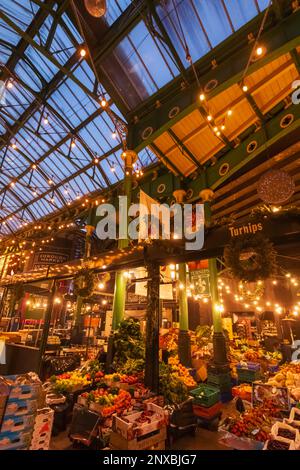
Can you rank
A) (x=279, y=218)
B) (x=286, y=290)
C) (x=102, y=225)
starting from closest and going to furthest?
(x=279, y=218)
(x=102, y=225)
(x=286, y=290)

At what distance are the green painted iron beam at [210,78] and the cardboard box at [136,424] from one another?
722 cm

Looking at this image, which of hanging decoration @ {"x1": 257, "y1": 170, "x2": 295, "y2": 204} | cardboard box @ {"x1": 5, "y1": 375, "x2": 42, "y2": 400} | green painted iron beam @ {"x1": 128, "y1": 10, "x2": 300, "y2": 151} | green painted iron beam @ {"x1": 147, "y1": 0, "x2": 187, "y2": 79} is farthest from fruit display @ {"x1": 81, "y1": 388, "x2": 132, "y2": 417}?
green painted iron beam @ {"x1": 147, "y1": 0, "x2": 187, "y2": 79}

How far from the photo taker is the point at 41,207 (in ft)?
62.6

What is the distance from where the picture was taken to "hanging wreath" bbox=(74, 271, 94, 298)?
632cm

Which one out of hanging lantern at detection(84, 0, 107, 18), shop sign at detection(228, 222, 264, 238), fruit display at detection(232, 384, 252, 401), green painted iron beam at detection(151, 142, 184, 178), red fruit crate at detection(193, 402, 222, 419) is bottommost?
red fruit crate at detection(193, 402, 222, 419)

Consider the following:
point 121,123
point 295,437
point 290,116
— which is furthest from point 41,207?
point 295,437

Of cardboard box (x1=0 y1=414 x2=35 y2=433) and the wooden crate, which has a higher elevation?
cardboard box (x1=0 y1=414 x2=35 y2=433)

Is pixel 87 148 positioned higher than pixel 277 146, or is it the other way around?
pixel 87 148

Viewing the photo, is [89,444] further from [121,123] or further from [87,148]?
[87,148]

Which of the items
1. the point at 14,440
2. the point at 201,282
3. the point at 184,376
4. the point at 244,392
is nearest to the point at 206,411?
the point at 244,392

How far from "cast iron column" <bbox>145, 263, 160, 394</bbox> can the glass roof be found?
222 inches

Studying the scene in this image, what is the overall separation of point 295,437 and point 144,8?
9597 mm

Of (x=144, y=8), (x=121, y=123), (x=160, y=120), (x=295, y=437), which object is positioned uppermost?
(x=144, y=8)

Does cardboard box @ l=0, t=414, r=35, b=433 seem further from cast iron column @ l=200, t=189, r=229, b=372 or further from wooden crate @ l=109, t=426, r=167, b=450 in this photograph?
cast iron column @ l=200, t=189, r=229, b=372
